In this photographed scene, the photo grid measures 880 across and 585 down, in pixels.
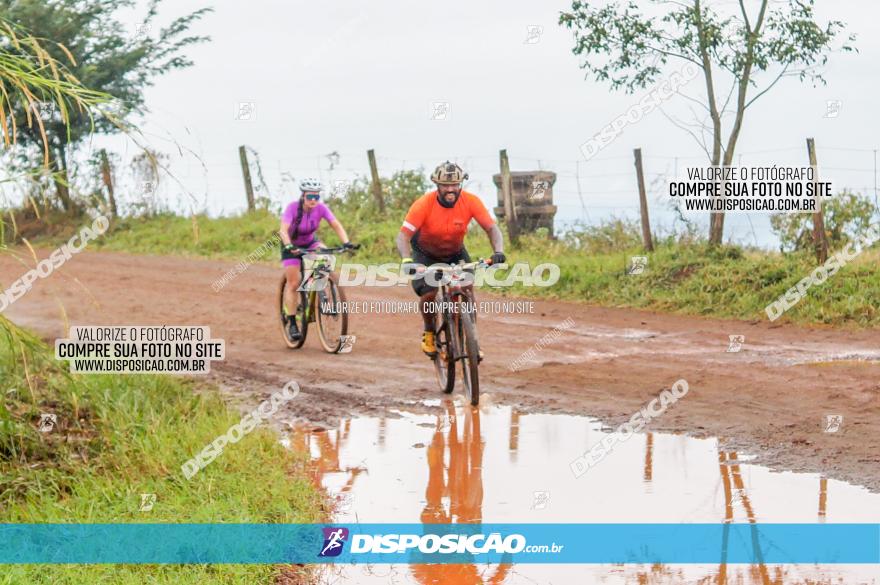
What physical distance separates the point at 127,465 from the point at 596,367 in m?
5.59

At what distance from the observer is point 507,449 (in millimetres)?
9617

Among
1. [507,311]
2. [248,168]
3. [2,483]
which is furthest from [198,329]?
[248,168]

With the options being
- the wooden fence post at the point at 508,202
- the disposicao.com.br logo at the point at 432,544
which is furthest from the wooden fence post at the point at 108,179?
the disposicao.com.br logo at the point at 432,544

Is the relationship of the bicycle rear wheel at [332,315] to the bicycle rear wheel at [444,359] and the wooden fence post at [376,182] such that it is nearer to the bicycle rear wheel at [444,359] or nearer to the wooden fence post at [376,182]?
the bicycle rear wheel at [444,359]

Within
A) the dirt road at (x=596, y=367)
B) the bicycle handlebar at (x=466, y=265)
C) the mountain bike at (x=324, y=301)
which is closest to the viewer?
the dirt road at (x=596, y=367)

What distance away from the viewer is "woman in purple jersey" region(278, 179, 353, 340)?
543 inches

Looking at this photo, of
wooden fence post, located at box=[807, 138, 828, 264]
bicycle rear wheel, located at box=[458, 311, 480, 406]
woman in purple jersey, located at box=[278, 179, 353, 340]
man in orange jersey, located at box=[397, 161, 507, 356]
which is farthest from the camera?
wooden fence post, located at box=[807, 138, 828, 264]

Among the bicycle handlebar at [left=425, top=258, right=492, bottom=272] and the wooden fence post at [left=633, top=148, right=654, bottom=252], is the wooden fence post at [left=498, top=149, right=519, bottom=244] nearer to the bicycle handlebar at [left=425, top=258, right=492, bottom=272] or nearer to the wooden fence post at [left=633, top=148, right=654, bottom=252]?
the wooden fence post at [left=633, top=148, right=654, bottom=252]

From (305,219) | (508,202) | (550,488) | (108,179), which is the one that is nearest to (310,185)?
(305,219)

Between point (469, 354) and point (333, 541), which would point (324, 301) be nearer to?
point (469, 354)

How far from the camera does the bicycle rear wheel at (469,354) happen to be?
11055 mm

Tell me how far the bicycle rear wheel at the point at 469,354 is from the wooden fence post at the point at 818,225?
7.52 meters

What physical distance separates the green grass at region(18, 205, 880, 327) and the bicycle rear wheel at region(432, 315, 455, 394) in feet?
9.55

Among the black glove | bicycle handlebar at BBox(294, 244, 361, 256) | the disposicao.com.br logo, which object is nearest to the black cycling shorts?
the black glove
